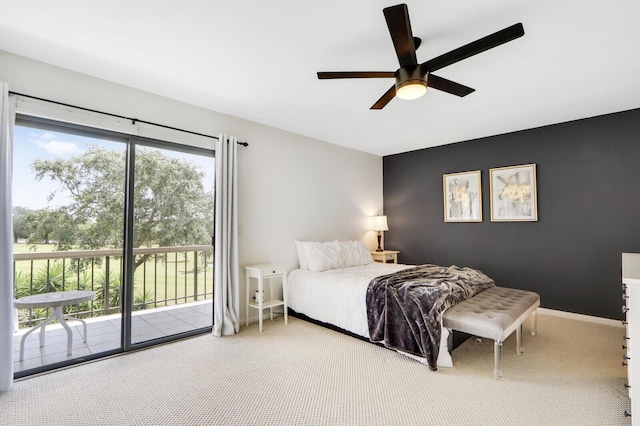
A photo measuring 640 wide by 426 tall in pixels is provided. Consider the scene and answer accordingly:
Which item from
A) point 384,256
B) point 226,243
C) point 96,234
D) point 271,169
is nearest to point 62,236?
point 96,234

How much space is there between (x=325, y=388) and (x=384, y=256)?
3269 mm

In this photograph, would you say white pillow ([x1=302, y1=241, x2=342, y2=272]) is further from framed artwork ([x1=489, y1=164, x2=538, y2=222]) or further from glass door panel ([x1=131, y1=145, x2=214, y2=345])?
framed artwork ([x1=489, y1=164, x2=538, y2=222])

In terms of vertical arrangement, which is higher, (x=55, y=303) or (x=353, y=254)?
(x=353, y=254)

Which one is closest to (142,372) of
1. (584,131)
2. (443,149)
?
(443,149)

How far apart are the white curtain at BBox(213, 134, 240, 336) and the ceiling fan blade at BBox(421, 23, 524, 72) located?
7.77 feet

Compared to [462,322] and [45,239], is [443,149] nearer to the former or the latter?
[462,322]

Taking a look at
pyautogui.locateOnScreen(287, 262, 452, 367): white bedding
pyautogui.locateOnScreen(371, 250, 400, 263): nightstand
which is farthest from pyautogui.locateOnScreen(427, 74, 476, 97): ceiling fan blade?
pyautogui.locateOnScreen(371, 250, 400, 263): nightstand

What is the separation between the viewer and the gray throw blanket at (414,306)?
2.69 m

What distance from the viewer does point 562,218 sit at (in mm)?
4094

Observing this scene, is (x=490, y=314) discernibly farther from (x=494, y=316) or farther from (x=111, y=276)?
(x=111, y=276)

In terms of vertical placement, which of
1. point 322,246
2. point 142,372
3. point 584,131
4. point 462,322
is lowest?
point 142,372

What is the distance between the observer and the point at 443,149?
5.23 m

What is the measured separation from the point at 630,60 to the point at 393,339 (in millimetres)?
3095

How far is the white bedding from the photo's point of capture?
3.29 meters
